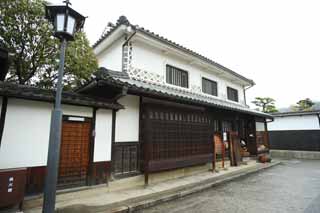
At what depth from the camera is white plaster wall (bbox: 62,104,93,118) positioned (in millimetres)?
4684

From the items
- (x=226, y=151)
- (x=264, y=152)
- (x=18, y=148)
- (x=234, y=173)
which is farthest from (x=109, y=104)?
(x=264, y=152)

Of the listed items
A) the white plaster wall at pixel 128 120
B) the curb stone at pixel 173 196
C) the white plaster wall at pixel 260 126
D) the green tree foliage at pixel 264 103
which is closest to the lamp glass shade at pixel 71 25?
the white plaster wall at pixel 128 120

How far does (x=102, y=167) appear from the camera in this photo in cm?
515

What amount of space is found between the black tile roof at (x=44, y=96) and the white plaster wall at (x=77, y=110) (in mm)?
173

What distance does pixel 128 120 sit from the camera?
236 inches

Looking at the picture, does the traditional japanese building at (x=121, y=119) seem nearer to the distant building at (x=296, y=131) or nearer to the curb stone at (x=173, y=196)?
the curb stone at (x=173, y=196)

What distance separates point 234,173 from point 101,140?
245 inches

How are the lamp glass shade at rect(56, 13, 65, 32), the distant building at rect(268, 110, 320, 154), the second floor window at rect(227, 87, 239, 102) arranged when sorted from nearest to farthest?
1. the lamp glass shade at rect(56, 13, 65, 32)
2. the second floor window at rect(227, 87, 239, 102)
3. the distant building at rect(268, 110, 320, 154)

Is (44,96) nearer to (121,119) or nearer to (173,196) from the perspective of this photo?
(121,119)

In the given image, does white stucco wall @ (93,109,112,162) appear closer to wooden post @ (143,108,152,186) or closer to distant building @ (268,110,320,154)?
wooden post @ (143,108,152,186)

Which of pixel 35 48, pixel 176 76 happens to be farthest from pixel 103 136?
pixel 35 48

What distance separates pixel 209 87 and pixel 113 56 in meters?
6.10

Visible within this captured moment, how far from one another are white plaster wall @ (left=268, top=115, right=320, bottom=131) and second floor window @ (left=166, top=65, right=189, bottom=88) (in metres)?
13.1

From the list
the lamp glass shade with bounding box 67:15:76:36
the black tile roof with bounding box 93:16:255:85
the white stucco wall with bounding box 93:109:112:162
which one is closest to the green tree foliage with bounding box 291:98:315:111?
the black tile roof with bounding box 93:16:255:85
